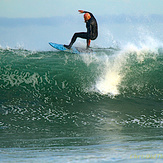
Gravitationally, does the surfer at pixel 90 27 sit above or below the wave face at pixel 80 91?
above

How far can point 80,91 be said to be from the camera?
8.68m

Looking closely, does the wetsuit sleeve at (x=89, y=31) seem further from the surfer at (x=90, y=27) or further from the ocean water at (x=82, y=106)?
the ocean water at (x=82, y=106)

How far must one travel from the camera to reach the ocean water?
3.60 m

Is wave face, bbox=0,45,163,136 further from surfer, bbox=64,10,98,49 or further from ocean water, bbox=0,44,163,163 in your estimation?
surfer, bbox=64,10,98,49

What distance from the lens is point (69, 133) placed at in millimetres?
5277

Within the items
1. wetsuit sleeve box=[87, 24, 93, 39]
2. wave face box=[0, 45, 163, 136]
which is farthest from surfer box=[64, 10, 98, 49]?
wave face box=[0, 45, 163, 136]

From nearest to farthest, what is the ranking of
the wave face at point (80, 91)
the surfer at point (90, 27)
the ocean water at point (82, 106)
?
the ocean water at point (82, 106) < the wave face at point (80, 91) < the surfer at point (90, 27)

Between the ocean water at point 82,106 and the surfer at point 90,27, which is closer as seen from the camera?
the ocean water at point 82,106

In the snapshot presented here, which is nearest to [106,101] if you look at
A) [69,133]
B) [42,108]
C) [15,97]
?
[42,108]

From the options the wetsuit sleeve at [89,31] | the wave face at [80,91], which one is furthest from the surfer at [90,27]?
the wave face at [80,91]

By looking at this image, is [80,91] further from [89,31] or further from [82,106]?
[89,31]

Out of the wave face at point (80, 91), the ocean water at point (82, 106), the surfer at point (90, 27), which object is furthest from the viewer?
the surfer at point (90, 27)

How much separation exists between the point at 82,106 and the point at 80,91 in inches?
43.6

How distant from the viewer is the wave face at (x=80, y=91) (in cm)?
627
